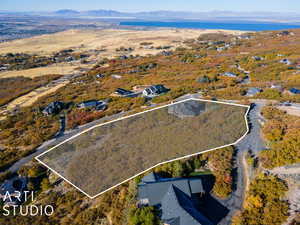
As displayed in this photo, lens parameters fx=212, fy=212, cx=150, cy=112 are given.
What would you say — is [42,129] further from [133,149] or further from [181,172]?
[133,149]

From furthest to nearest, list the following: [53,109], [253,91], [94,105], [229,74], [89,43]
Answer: [89,43]
[229,74]
[94,105]
[53,109]
[253,91]

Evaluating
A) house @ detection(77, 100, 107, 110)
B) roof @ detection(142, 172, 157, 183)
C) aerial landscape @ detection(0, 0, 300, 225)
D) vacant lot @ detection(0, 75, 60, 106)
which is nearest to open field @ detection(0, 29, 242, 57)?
vacant lot @ detection(0, 75, 60, 106)

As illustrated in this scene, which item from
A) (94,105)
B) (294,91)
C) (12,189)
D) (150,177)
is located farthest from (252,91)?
(12,189)

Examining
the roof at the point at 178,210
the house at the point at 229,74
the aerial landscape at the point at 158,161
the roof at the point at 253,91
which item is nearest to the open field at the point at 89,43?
the house at the point at 229,74

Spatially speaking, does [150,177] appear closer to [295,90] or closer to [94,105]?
[94,105]

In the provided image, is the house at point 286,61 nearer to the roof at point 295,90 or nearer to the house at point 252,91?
the roof at point 295,90

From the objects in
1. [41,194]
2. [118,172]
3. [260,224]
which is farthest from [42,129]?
[260,224]
